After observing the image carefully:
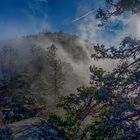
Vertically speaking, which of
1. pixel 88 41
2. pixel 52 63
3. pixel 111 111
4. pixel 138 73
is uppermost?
pixel 88 41

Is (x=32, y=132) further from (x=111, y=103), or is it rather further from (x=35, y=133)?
(x=111, y=103)

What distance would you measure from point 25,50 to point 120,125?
140 m

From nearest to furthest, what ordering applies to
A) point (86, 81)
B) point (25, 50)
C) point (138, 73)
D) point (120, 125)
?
point (120, 125) → point (138, 73) → point (86, 81) → point (25, 50)

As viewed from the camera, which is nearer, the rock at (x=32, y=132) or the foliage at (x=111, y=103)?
the foliage at (x=111, y=103)

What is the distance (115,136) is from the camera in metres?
13.6

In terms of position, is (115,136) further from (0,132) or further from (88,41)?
(88,41)

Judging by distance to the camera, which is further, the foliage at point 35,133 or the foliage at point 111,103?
the foliage at point 35,133

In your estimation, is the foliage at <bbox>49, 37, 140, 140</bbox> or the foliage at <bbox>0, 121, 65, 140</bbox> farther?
the foliage at <bbox>0, 121, 65, 140</bbox>

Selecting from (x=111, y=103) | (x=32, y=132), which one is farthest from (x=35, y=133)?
(x=111, y=103)

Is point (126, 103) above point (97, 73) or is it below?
below

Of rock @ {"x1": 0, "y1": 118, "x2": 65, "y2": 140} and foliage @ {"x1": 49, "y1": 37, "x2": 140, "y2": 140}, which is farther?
rock @ {"x1": 0, "y1": 118, "x2": 65, "y2": 140}

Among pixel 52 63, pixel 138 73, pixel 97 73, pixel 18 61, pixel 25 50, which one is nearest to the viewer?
pixel 138 73

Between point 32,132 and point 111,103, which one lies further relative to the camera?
point 32,132

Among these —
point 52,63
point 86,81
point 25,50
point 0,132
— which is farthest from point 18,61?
point 0,132
